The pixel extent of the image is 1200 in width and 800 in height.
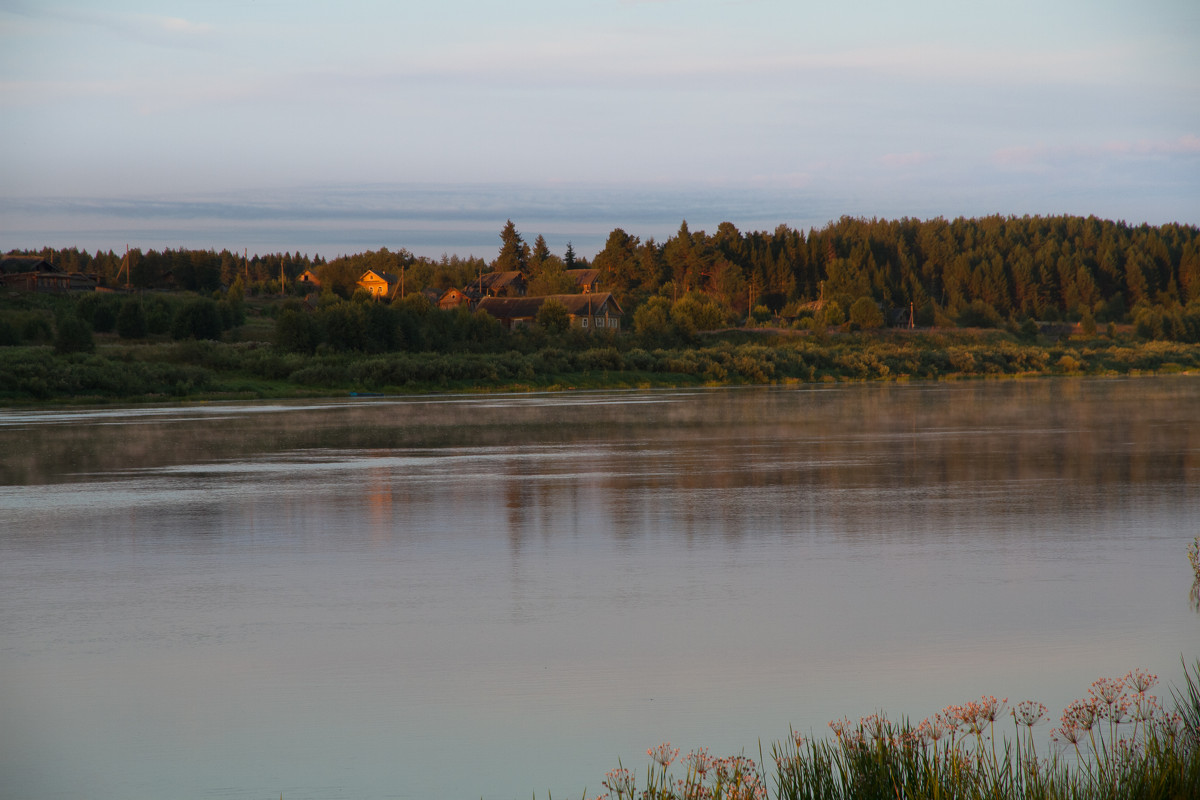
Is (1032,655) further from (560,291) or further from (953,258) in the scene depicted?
(953,258)

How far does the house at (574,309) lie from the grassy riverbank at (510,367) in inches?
646

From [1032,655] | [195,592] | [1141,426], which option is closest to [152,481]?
[195,592]

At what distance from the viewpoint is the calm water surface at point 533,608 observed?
5727 mm

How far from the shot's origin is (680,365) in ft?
212

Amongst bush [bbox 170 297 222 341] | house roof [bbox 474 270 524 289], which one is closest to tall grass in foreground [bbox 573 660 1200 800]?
bush [bbox 170 297 222 341]

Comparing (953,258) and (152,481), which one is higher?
(953,258)

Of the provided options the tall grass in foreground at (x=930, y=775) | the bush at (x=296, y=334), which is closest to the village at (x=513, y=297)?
the bush at (x=296, y=334)

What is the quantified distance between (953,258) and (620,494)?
16442cm

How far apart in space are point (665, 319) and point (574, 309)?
50.0 ft

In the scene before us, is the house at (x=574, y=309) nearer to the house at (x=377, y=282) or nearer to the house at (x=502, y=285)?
the house at (x=502, y=285)

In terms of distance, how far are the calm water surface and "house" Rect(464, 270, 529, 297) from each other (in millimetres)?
109984

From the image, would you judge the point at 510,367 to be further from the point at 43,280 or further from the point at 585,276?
the point at 585,276

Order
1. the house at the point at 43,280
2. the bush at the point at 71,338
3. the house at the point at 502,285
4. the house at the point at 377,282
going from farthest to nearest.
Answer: the house at the point at 377,282, the house at the point at 502,285, the house at the point at 43,280, the bush at the point at 71,338

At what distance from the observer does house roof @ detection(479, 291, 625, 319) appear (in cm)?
10150
